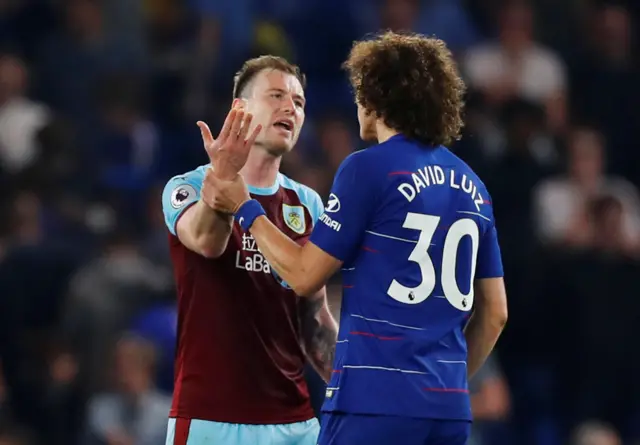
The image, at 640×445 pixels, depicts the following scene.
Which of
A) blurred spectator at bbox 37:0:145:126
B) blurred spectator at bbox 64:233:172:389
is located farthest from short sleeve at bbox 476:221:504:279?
blurred spectator at bbox 37:0:145:126

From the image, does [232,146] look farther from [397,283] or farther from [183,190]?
[397,283]

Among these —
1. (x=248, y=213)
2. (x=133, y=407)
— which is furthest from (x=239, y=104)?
(x=133, y=407)

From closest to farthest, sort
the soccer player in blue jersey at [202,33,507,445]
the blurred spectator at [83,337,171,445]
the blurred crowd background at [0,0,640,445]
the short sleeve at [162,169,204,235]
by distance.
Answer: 1. the soccer player in blue jersey at [202,33,507,445]
2. the short sleeve at [162,169,204,235]
3. the blurred spectator at [83,337,171,445]
4. the blurred crowd background at [0,0,640,445]

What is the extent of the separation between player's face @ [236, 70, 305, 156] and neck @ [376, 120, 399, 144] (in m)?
0.60

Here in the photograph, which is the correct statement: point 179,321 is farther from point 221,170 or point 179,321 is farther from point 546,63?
point 546,63

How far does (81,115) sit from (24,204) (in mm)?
1521

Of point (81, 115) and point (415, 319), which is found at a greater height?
point (415, 319)

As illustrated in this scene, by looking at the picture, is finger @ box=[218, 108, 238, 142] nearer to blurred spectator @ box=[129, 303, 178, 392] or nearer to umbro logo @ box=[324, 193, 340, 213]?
umbro logo @ box=[324, 193, 340, 213]

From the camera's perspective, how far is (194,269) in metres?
4.87

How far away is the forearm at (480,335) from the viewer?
466 cm

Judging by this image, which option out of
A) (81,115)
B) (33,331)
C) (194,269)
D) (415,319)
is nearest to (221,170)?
(194,269)

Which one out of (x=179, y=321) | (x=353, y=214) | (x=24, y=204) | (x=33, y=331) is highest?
(x=353, y=214)

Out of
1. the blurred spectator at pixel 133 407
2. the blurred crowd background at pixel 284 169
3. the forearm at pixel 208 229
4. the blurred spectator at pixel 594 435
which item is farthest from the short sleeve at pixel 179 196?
the blurred spectator at pixel 594 435

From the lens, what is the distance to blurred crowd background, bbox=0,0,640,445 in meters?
8.96
